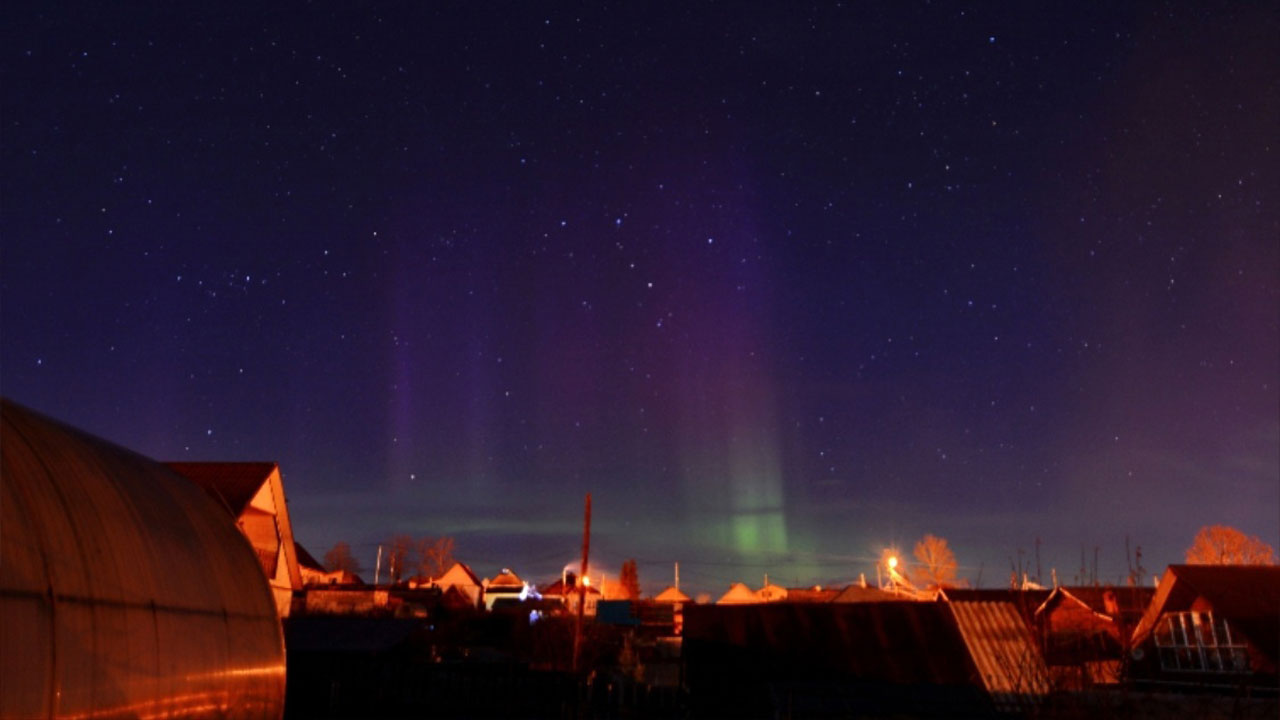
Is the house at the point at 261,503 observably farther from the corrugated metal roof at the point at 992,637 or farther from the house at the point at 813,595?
the house at the point at 813,595

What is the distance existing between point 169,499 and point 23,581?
4.72m

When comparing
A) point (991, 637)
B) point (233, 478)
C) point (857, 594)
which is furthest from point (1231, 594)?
point (233, 478)

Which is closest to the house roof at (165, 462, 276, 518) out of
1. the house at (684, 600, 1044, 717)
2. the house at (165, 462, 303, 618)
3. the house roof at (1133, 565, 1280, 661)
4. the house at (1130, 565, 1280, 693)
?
the house at (165, 462, 303, 618)

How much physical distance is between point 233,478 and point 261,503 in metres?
1.42

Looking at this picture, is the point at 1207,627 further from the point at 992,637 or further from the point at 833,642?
the point at 833,642

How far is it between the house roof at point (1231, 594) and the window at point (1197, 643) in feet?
1.26

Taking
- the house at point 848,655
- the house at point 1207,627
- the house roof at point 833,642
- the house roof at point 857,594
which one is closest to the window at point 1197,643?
the house at point 1207,627

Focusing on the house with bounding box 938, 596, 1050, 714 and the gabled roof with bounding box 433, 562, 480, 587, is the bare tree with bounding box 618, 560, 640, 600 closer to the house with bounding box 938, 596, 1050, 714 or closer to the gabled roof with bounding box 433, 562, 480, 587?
the gabled roof with bounding box 433, 562, 480, 587

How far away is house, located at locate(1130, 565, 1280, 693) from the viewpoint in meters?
25.5

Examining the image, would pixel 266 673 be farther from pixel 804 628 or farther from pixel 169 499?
pixel 804 628

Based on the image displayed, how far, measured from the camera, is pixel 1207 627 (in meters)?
27.3

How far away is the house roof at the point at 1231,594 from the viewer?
25219 mm

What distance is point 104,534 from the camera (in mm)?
7320

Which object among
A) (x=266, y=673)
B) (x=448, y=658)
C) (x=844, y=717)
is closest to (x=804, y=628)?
(x=844, y=717)
